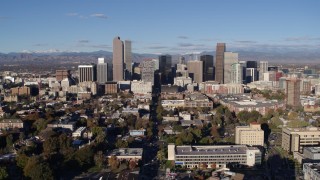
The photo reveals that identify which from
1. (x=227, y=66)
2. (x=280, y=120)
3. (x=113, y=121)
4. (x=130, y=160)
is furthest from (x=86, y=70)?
Result: (x=130, y=160)

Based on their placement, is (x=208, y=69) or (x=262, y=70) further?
(x=262, y=70)

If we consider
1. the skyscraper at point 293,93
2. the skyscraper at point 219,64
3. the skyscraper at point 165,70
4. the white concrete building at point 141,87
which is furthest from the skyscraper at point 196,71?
the skyscraper at point 293,93

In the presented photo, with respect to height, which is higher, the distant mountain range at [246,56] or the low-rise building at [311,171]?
the distant mountain range at [246,56]

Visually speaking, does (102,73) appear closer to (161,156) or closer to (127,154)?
Result: (127,154)

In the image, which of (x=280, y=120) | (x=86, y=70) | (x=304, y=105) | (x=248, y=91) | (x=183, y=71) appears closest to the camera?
(x=280, y=120)

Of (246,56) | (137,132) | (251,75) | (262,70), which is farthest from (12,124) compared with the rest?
(246,56)

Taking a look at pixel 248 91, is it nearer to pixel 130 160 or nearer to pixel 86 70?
pixel 86 70

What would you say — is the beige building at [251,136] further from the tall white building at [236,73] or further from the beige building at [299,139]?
the tall white building at [236,73]
